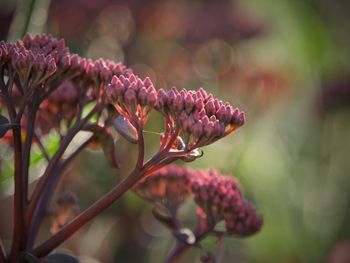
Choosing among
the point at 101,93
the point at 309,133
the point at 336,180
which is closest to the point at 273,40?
the point at 309,133

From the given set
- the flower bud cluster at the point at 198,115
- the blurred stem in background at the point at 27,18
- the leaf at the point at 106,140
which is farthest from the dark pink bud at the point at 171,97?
the blurred stem in background at the point at 27,18

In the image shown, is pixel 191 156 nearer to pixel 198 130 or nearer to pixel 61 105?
pixel 198 130

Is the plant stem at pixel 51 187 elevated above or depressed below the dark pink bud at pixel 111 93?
below

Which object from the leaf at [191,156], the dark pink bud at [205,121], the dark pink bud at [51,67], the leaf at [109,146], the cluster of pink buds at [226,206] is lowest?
the cluster of pink buds at [226,206]

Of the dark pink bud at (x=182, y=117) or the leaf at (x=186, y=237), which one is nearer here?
the dark pink bud at (x=182, y=117)

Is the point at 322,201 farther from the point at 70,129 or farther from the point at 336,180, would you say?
the point at 70,129

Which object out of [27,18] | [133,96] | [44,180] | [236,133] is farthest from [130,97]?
[236,133]

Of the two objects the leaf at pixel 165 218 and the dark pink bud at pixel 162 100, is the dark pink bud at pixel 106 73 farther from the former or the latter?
the leaf at pixel 165 218
